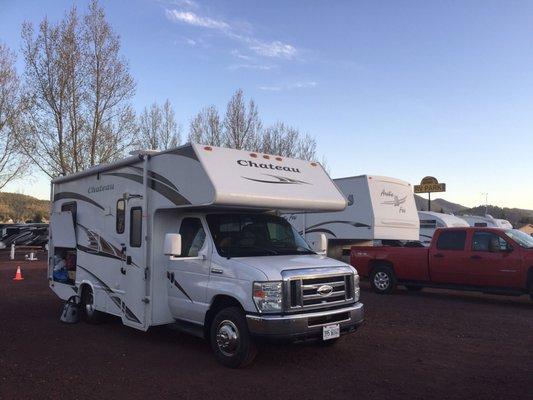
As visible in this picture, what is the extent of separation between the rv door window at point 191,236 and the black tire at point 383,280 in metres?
7.75

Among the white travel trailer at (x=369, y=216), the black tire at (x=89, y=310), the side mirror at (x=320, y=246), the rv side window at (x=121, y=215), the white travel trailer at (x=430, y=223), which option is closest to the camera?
the side mirror at (x=320, y=246)

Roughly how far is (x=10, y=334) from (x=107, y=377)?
328 centimetres

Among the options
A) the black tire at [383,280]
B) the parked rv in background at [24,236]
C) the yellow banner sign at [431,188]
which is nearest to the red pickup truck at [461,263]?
the black tire at [383,280]

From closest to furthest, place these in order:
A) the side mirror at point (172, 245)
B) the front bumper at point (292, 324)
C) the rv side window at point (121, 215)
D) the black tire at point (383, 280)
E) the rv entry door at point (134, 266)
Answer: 1. the front bumper at point (292, 324)
2. the side mirror at point (172, 245)
3. the rv entry door at point (134, 266)
4. the rv side window at point (121, 215)
5. the black tire at point (383, 280)

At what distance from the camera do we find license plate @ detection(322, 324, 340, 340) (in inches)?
252

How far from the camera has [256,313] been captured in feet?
20.3

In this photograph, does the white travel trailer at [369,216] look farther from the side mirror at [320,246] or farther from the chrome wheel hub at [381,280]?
the side mirror at [320,246]

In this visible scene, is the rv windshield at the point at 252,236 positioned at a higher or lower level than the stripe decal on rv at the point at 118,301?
higher

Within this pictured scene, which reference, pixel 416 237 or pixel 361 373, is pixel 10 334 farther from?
pixel 416 237

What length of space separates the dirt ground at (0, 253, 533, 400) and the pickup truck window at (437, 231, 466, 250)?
2643 mm

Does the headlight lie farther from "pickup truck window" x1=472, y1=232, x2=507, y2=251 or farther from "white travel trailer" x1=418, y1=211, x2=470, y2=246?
"white travel trailer" x1=418, y1=211, x2=470, y2=246

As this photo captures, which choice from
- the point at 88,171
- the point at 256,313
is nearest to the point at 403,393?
the point at 256,313

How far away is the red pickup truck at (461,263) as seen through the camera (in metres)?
11.6

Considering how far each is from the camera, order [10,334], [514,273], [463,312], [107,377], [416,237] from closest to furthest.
Result: [107,377]
[10,334]
[463,312]
[514,273]
[416,237]
